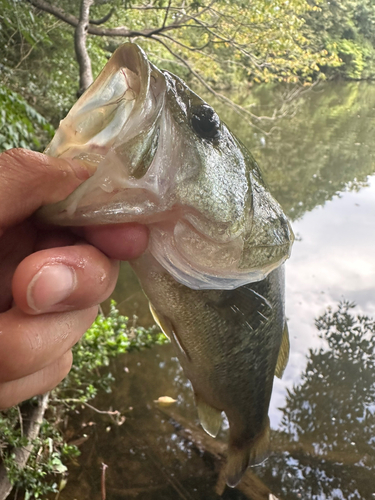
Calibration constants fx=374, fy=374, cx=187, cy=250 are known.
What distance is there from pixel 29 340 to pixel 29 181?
300 mm

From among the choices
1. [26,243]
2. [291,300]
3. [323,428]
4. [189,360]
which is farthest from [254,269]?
[291,300]

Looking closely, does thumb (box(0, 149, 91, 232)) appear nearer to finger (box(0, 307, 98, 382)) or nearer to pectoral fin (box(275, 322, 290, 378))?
finger (box(0, 307, 98, 382))

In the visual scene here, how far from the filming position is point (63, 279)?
70cm

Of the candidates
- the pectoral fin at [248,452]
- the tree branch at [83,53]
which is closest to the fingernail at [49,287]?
the pectoral fin at [248,452]

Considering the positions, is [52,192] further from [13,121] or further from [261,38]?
[261,38]

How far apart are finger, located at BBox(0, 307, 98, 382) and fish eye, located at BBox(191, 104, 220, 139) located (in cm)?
49

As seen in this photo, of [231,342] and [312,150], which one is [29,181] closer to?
[231,342]

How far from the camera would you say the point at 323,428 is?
2760 mm

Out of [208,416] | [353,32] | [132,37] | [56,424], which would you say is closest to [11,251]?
[208,416]

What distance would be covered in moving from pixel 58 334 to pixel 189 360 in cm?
56

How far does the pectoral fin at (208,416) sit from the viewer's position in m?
1.40

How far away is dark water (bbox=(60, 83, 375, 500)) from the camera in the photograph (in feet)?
7.46

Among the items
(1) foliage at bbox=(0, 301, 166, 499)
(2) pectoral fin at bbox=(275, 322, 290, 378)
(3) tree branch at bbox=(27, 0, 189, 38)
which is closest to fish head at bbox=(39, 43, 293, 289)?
(2) pectoral fin at bbox=(275, 322, 290, 378)

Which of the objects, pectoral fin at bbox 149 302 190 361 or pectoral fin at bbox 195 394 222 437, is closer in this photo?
pectoral fin at bbox 149 302 190 361
